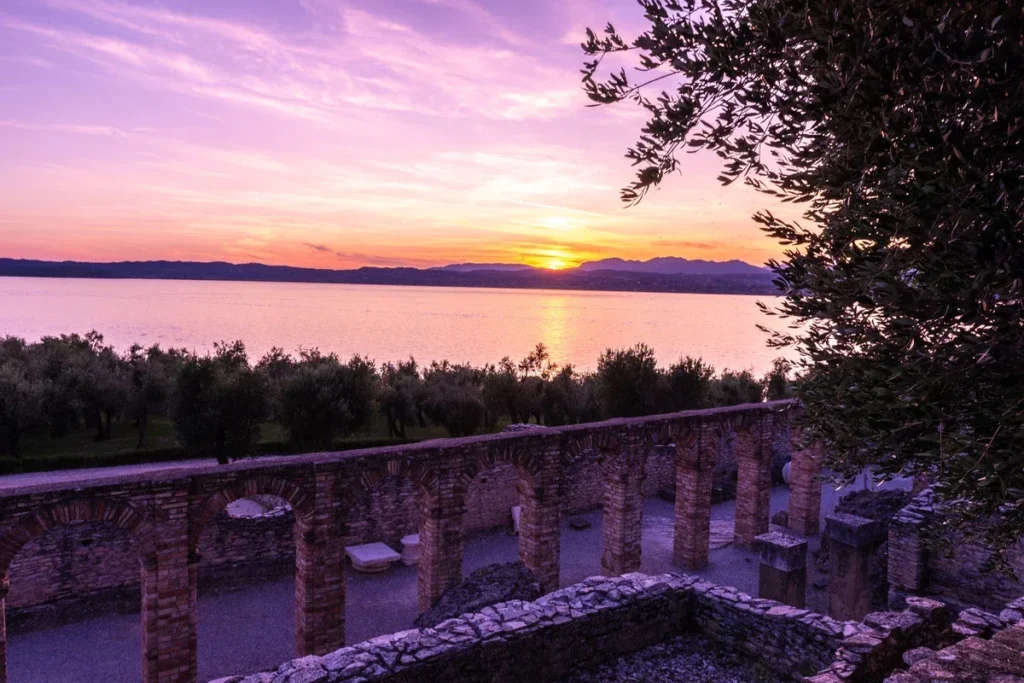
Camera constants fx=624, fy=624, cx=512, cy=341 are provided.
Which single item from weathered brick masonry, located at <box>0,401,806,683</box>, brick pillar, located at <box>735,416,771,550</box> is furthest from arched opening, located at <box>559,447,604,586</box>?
brick pillar, located at <box>735,416,771,550</box>

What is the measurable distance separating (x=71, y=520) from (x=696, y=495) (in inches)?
537

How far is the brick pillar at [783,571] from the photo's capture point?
13125 millimetres

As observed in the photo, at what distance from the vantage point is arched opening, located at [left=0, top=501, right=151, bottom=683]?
11406 mm

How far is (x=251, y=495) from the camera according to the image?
1086 centimetres

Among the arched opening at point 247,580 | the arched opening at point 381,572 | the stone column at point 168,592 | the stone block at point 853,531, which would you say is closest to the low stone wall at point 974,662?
the stone block at point 853,531

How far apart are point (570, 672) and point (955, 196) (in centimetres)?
701

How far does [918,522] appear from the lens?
11.9 meters

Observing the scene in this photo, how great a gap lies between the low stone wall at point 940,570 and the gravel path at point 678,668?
5.21 m

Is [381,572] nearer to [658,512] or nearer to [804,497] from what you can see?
[658,512]

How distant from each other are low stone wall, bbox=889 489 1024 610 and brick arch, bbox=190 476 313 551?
1118 cm

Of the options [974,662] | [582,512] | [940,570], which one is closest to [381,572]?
[582,512]

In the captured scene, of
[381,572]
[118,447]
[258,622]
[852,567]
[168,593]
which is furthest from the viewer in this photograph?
[118,447]

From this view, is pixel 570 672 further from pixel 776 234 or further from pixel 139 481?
pixel 139 481

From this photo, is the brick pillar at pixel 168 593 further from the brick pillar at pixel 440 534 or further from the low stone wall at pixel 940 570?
the low stone wall at pixel 940 570
